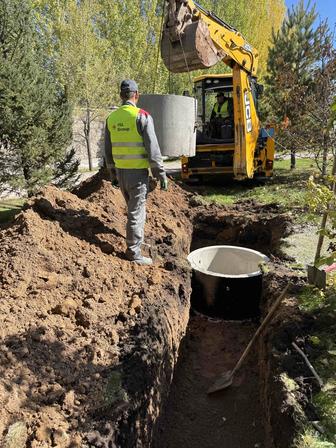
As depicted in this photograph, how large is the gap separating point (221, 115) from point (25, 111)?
5.05m

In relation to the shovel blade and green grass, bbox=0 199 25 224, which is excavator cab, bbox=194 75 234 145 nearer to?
green grass, bbox=0 199 25 224

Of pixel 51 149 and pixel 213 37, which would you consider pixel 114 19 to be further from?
pixel 213 37

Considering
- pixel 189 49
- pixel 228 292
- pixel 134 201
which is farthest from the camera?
pixel 189 49

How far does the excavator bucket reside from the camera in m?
5.64

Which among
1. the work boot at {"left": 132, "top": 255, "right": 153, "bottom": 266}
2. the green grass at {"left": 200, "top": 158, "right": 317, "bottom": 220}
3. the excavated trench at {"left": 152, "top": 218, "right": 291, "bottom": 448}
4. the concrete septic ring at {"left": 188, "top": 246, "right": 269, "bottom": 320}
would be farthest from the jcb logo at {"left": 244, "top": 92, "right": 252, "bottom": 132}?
the work boot at {"left": 132, "top": 255, "right": 153, "bottom": 266}

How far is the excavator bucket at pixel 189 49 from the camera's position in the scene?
564 centimetres

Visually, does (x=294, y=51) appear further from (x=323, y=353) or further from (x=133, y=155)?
(x=323, y=353)

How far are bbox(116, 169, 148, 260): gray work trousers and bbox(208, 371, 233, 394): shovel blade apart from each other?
5.33 ft

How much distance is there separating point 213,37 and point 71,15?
9572 millimetres

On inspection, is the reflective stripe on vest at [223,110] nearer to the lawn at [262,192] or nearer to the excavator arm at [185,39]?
the lawn at [262,192]

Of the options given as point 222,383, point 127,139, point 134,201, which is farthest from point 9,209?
point 222,383

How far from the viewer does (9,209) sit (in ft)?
34.1

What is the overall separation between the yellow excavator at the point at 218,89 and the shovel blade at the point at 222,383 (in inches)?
179

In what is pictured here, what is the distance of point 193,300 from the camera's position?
5.36 meters
